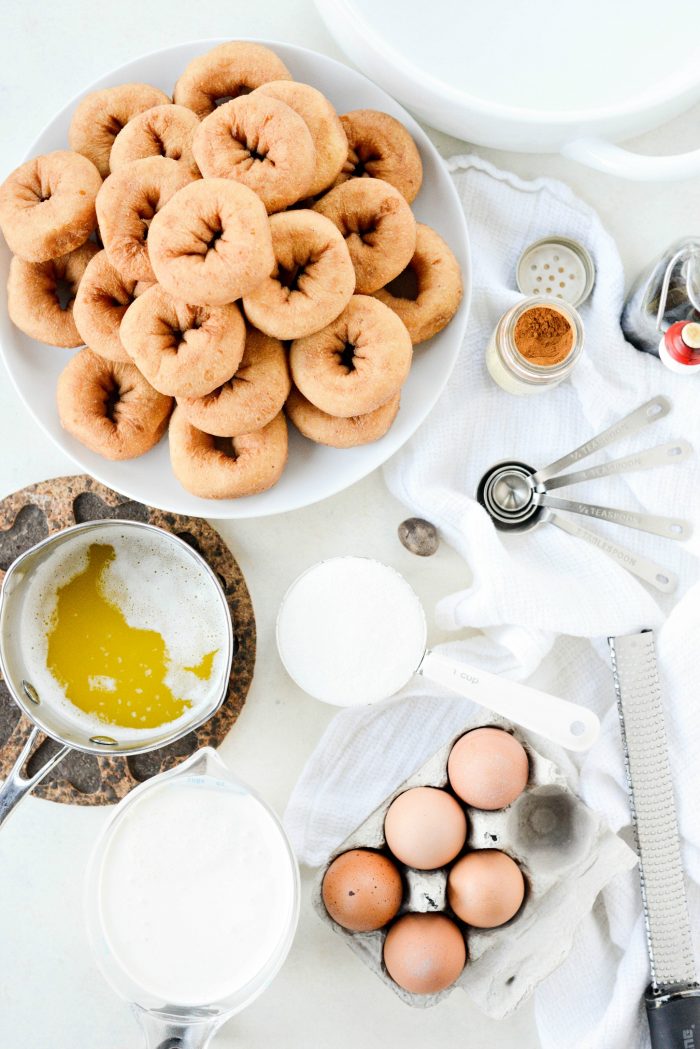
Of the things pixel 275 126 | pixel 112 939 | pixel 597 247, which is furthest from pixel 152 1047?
pixel 597 247

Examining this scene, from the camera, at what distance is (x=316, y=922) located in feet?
3.52

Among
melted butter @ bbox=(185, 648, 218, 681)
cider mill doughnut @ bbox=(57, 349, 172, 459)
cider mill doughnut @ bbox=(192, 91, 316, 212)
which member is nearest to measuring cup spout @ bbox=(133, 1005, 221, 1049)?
melted butter @ bbox=(185, 648, 218, 681)

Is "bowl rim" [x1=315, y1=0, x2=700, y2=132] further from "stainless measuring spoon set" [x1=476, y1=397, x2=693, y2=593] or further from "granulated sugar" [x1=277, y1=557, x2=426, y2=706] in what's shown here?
"granulated sugar" [x1=277, y1=557, x2=426, y2=706]

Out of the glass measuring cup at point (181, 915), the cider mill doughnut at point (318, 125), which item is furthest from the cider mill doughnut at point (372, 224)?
the glass measuring cup at point (181, 915)

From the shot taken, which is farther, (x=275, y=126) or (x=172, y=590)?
(x=172, y=590)

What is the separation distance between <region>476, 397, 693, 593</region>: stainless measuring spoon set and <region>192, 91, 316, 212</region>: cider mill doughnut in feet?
1.49

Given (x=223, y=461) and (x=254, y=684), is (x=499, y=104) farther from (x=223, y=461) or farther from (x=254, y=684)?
(x=254, y=684)

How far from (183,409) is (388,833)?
1.70ft

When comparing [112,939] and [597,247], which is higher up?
[597,247]

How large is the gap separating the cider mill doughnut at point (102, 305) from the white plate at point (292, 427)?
13 cm

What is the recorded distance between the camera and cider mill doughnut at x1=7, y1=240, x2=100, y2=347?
35.0 inches

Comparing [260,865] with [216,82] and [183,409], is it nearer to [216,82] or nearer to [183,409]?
[183,409]

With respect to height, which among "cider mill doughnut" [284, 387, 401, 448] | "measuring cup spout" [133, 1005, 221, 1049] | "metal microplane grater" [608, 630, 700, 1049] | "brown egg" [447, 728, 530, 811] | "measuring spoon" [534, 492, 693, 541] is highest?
"cider mill doughnut" [284, 387, 401, 448]

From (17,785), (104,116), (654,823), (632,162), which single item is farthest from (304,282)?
(654,823)
